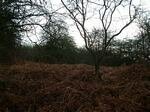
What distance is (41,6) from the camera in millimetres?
9750

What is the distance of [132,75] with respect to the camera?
42.0 feet

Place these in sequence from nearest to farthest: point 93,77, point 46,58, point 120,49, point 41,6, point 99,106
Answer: point 99,106, point 41,6, point 93,77, point 46,58, point 120,49

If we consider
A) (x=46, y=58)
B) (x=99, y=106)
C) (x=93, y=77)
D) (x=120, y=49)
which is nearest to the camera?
(x=99, y=106)

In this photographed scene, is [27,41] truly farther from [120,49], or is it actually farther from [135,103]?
[120,49]

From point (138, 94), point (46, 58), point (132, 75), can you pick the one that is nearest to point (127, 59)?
point (46, 58)

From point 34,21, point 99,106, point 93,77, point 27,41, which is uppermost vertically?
point 34,21

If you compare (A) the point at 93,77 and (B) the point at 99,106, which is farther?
(A) the point at 93,77

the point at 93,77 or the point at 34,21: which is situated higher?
the point at 34,21

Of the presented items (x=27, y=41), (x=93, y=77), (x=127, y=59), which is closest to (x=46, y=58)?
(x=127, y=59)

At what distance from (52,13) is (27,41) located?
133 cm

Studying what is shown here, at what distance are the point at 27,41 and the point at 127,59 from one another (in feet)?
65.1

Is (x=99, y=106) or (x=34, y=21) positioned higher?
(x=34, y=21)

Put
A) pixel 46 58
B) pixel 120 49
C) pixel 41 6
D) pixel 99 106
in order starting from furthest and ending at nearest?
pixel 120 49
pixel 46 58
pixel 41 6
pixel 99 106

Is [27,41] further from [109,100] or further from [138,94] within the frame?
[138,94]
